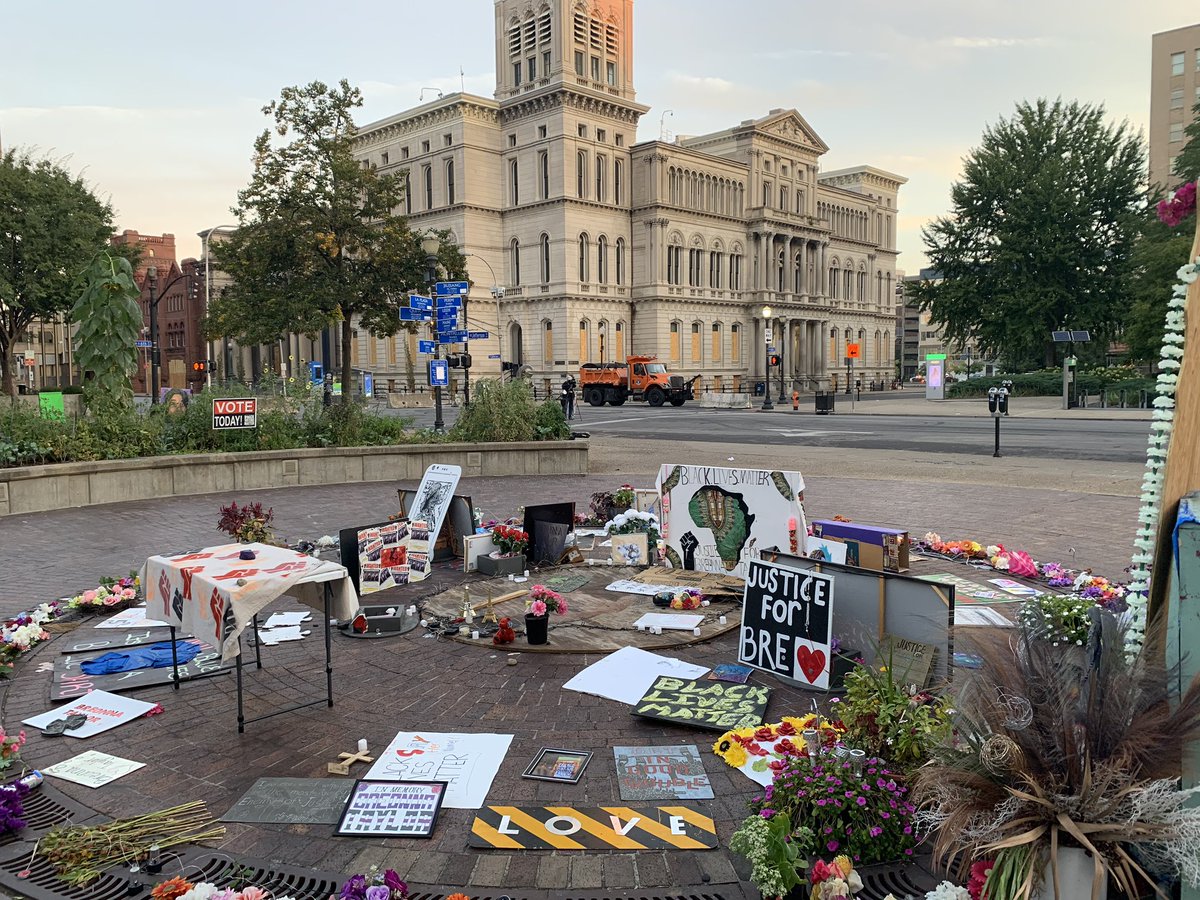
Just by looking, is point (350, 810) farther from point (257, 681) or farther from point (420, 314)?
point (420, 314)

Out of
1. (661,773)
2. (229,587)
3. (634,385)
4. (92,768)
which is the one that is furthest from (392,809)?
(634,385)

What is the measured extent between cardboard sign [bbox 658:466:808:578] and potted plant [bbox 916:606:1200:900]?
5.15 m

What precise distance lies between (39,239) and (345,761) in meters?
42.1

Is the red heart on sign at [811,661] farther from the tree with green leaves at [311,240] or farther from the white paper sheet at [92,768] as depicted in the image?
the tree with green leaves at [311,240]

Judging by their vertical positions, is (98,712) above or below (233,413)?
below

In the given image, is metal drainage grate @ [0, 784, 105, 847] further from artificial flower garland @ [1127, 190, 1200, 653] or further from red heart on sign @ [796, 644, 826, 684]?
artificial flower garland @ [1127, 190, 1200, 653]

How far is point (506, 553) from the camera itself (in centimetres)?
1016

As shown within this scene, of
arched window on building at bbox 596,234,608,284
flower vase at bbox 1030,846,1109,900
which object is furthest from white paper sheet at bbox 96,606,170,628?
arched window on building at bbox 596,234,608,284

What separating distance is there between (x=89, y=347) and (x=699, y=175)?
60129 millimetres

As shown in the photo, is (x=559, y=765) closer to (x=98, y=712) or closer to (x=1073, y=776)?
(x=1073, y=776)

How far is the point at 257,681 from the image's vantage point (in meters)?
6.91

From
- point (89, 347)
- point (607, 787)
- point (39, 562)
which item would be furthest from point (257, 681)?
point (89, 347)

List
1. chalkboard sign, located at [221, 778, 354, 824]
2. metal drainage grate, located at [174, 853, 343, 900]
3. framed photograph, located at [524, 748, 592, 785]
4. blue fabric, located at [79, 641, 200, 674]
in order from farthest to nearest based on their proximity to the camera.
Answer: blue fabric, located at [79, 641, 200, 674], framed photograph, located at [524, 748, 592, 785], chalkboard sign, located at [221, 778, 354, 824], metal drainage grate, located at [174, 853, 343, 900]

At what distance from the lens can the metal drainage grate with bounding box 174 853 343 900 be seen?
13.5 ft
